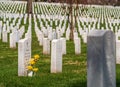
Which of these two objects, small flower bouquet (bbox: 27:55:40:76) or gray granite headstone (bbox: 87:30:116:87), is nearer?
gray granite headstone (bbox: 87:30:116:87)

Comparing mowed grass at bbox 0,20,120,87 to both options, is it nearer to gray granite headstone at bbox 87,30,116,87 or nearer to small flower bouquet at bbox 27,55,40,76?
small flower bouquet at bbox 27,55,40,76

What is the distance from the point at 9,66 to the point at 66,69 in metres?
1.65

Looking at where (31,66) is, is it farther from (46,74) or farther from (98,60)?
(98,60)

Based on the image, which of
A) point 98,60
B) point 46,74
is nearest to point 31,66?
point 46,74

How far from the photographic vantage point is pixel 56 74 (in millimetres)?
11016

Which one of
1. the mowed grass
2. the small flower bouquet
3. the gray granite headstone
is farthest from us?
the small flower bouquet

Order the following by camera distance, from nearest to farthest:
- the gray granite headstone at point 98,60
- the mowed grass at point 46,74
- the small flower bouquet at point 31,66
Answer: the gray granite headstone at point 98,60 < the mowed grass at point 46,74 < the small flower bouquet at point 31,66

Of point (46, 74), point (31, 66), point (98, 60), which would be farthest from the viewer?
point (46, 74)

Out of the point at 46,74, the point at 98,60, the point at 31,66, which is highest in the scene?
the point at 98,60

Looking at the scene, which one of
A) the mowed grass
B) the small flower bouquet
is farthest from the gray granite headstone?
the small flower bouquet

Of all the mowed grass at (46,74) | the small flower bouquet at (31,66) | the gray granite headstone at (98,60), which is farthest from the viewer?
the small flower bouquet at (31,66)

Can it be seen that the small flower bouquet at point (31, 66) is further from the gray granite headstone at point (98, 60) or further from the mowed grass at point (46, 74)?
the gray granite headstone at point (98, 60)

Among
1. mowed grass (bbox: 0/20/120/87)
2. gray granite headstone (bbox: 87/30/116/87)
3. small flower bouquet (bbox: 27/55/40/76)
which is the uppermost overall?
gray granite headstone (bbox: 87/30/116/87)

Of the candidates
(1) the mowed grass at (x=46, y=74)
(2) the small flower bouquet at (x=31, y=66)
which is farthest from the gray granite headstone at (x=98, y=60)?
(2) the small flower bouquet at (x=31, y=66)
